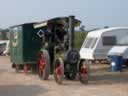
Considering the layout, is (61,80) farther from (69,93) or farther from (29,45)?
(29,45)

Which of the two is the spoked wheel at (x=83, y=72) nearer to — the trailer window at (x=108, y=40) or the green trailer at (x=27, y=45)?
the green trailer at (x=27, y=45)

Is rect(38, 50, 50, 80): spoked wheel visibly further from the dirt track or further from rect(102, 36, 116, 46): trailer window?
rect(102, 36, 116, 46): trailer window

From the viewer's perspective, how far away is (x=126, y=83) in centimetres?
1518

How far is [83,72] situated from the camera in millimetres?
15383

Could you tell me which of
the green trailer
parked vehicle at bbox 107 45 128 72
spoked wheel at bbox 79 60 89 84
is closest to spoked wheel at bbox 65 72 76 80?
spoked wheel at bbox 79 60 89 84

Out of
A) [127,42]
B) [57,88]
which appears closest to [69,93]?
[57,88]

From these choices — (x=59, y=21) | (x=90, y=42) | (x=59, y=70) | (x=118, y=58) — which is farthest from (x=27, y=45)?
(x=90, y=42)

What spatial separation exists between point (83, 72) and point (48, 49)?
248cm

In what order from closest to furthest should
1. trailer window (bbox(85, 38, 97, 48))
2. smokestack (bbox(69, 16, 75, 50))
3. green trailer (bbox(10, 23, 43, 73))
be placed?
smokestack (bbox(69, 16, 75, 50)) < green trailer (bbox(10, 23, 43, 73)) < trailer window (bbox(85, 38, 97, 48))

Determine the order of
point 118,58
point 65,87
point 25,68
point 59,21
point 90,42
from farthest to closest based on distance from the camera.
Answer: point 90,42 → point 118,58 → point 25,68 → point 59,21 → point 65,87

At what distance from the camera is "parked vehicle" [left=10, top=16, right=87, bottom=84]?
606 inches

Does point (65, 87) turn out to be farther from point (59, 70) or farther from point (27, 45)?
point (27, 45)

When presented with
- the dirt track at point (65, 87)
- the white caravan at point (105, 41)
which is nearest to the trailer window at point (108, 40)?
the white caravan at point (105, 41)

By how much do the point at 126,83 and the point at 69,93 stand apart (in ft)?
10.2
